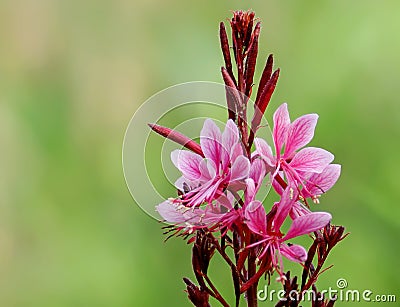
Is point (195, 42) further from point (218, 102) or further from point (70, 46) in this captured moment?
point (218, 102)

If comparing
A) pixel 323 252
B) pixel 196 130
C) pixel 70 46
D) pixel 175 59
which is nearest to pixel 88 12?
pixel 70 46

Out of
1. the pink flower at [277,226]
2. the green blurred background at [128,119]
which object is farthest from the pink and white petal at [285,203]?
the green blurred background at [128,119]

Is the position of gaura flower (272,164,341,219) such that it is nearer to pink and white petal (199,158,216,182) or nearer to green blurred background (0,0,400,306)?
pink and white petal (199,158,216,182)

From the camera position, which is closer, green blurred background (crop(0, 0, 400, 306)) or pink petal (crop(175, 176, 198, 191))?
pink petal (crop(175, 176, 198, 191))

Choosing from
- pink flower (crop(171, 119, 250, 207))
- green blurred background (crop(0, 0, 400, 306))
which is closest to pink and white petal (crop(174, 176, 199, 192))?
pink flower (crop(171, 119, 250, 207))

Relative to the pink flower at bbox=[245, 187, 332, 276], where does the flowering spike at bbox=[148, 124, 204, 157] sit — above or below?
above

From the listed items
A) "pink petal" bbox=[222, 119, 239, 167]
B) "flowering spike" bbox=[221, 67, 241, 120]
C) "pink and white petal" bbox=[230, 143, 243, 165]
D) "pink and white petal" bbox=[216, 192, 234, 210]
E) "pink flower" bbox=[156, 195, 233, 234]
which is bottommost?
"pink flower" bbox=[156, 195, 233, 234]
